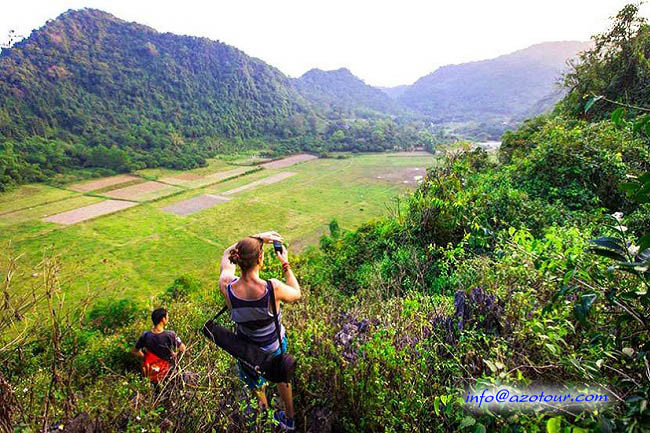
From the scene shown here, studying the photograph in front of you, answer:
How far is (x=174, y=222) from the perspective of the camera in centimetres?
2991

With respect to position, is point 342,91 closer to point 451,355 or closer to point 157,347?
point 157,347

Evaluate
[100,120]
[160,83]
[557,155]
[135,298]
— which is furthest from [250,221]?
[160,83]

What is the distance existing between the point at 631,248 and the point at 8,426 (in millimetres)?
3187

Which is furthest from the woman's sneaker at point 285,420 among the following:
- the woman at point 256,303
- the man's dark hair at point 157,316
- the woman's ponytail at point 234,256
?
the man's dark hair at point 157,316

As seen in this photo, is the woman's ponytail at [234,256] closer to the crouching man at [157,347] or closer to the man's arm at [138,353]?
the crouching man at [157,347]

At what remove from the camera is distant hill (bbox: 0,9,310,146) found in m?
60.8

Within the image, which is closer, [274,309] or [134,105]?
[274,309]

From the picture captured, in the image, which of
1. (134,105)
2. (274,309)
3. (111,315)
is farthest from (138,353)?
(134,105)

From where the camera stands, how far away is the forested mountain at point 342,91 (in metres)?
147

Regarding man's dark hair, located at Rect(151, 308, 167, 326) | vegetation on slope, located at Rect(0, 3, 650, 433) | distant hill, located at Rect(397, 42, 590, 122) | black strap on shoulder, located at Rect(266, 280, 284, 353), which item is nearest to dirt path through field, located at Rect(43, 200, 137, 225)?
vegetation on slope, located at Rect(0, 3, 650, 433)

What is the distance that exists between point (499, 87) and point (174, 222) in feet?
565

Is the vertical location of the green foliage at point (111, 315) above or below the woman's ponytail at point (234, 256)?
below

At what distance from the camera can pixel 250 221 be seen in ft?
99.1

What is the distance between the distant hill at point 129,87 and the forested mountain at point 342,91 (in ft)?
126
